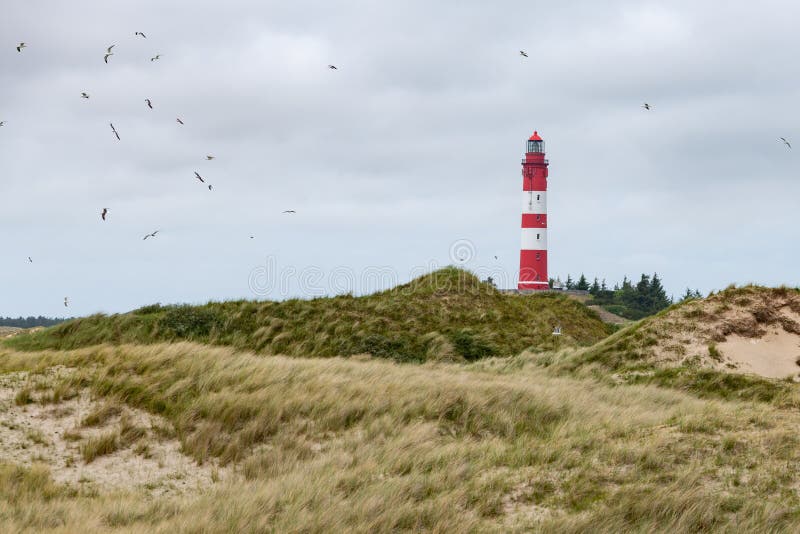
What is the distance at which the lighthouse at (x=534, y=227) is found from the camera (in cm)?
6706

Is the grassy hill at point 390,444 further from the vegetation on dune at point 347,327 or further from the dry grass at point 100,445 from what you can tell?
the vegetation on dune at point 347,327

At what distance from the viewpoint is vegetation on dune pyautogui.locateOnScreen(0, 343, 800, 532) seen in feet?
34.8

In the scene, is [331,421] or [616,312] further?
[616,312]

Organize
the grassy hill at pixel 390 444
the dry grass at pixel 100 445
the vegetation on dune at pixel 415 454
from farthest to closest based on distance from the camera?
the dry grass at pixel 100 445 → the grassy hill at pixel 390 444 → the vegetation on dune at pixel 415 454

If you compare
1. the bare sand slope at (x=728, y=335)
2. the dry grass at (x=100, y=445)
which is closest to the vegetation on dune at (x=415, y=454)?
the dry grass at (x=100, y=445)

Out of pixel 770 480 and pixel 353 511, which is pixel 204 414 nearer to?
pixel 353 511

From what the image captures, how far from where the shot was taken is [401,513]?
34.7ft

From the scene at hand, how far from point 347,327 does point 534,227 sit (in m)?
39.9

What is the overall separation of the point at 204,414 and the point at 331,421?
8.45ft

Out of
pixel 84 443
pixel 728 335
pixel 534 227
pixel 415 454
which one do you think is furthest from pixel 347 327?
pixel 534 227

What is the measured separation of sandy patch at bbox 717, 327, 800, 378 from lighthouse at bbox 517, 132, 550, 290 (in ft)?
132

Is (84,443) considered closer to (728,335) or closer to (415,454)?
(415,454)

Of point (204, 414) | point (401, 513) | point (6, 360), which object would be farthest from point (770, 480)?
point (6, 360)

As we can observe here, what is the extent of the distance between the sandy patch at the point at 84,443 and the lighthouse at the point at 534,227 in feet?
177
